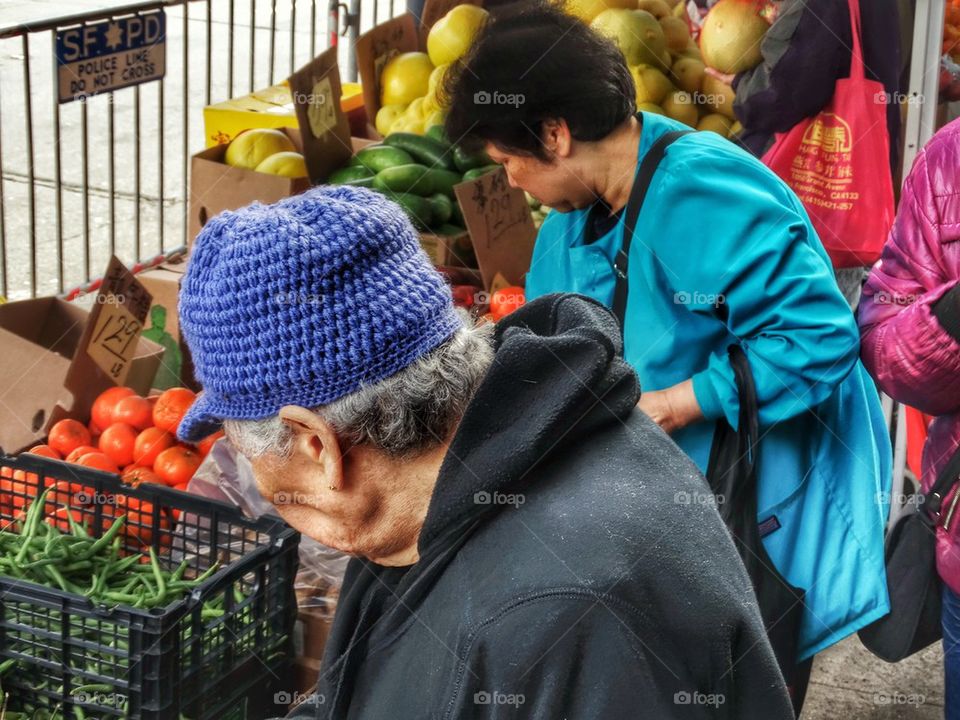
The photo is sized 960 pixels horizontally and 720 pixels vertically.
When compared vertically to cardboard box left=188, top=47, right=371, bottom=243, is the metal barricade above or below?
below

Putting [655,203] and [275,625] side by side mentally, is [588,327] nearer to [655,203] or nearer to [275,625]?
[655,203]

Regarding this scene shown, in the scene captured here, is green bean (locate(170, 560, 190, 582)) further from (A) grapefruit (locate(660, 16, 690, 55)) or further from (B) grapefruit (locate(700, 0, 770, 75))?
(A) grapefruit (locate(660, 16, 690, 55))

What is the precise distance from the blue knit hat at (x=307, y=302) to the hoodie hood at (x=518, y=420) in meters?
0.09

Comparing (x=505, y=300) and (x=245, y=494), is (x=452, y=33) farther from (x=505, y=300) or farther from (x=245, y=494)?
(x=245, y=494)

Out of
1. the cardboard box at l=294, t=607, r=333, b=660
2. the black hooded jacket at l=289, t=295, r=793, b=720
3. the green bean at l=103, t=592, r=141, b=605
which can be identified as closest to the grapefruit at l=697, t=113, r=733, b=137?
the cardboard box at l=294, t=607, r=333, b=660

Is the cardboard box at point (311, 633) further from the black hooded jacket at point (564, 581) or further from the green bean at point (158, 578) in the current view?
the black hooded jacket at point (564, 581)

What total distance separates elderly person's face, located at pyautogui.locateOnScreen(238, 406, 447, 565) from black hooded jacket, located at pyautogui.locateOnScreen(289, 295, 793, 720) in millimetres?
58

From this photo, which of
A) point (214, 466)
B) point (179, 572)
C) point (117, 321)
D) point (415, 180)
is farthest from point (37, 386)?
point (415, 180)

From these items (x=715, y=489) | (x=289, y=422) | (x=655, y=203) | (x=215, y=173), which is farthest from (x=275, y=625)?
(x=215, y=173)

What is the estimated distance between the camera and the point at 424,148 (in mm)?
4395

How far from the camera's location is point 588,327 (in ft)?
4.65

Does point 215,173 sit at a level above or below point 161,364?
above

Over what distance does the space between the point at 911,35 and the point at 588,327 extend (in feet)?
9.40

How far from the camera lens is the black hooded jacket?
122 cm
